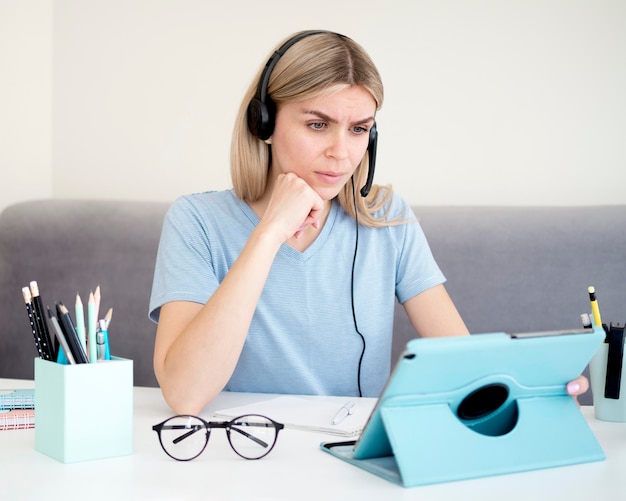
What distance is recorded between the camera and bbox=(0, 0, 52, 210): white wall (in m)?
2.13

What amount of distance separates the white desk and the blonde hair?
26.8 inches

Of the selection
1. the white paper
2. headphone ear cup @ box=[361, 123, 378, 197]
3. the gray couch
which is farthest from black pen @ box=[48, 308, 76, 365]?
the gray couch

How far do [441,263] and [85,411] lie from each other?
1.27 meters

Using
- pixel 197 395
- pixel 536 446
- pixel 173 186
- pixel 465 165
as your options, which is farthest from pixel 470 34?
pixel 536 446

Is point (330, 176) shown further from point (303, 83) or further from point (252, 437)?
point (252, 437)

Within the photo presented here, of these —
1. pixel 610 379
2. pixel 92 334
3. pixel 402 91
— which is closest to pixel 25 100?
pixel 402 91

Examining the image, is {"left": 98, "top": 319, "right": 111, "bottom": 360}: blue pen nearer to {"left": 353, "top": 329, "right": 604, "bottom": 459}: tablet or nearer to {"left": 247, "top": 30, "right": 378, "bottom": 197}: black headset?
{"left": 353, "top": 329, "right": 604, "bottom": 459}: tablet

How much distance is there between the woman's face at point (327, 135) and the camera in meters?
1.36

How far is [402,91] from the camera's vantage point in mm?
2152

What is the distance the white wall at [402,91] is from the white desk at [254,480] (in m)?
1.32

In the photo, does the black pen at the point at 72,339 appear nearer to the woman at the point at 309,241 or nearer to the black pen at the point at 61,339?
the black pen at the point at 61,339

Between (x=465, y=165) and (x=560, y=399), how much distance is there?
4.40ft

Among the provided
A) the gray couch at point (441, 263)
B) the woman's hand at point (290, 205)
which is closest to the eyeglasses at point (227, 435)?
the woman's hand at point (290, 205)

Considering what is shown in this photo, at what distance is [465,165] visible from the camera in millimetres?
2143
